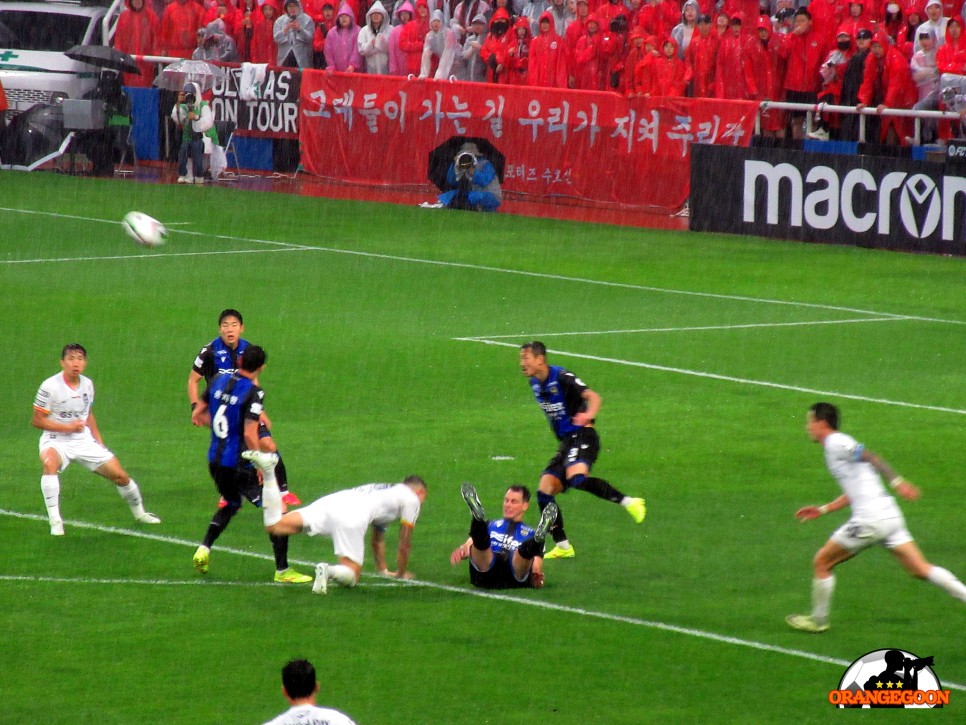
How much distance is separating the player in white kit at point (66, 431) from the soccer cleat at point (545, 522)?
10.8ft

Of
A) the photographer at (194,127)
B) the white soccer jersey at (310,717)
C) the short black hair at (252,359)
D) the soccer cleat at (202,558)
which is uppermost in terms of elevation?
the photographer at (194,127)

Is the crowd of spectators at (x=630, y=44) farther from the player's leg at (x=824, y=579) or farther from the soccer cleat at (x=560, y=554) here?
the player's leg at (x=824, y=579)

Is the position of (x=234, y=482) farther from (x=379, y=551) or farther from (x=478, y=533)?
(x=478, y=533)

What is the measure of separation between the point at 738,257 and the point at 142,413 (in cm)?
1296

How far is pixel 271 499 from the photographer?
1097cm

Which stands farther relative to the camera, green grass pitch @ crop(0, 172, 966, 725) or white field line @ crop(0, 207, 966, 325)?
white field line @ crop(0, 207, 966, 325)

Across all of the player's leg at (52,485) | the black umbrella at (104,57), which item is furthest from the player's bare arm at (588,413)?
the black umbrella at (104,57)

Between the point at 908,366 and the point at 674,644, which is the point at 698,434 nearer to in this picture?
the point at 908,366

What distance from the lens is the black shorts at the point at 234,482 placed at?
11867 mm

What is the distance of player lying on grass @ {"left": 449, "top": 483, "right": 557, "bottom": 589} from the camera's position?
37.3ft

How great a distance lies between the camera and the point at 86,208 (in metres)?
33.3

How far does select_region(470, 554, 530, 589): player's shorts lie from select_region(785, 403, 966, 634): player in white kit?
200cm

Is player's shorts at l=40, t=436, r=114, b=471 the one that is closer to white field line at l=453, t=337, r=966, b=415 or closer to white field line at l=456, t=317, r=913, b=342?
white field line at l=453, t=337, r=966, b=415

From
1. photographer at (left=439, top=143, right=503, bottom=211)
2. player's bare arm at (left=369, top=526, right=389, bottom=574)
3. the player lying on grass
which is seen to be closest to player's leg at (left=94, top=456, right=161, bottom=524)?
player's bare arm at (left=369, top=526, right=389, bottom=574)
